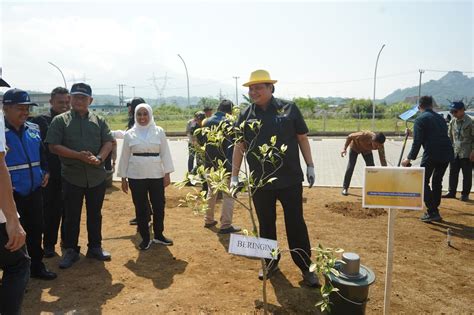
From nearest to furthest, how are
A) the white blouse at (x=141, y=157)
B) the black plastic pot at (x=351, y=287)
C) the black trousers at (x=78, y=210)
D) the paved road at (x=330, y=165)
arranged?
the black plastic pot at (x=351, y=287) < the black trousers at (x=78, y=210) < the white blouse at (x=141, y=157) < the paved road at (x=330, y=165)

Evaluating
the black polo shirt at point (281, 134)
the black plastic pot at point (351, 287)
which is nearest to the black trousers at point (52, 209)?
the black polo shirt at point (281, 134)

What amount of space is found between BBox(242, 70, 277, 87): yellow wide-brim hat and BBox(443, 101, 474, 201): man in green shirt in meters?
4.75

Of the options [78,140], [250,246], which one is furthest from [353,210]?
[78,140]

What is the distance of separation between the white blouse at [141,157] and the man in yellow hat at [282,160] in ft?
4.08

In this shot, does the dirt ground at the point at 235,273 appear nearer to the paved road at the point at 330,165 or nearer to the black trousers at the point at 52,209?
the black trousers at the point at 52,209

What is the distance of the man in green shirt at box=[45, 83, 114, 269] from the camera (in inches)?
152

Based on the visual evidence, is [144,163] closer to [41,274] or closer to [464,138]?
[41,274]

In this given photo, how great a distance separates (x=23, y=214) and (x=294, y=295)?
8.73 feet

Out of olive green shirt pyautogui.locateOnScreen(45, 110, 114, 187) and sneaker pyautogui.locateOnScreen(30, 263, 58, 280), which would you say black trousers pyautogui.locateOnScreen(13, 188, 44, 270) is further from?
olive green shirt pyautogui.locateOnScreen(45, 110, 114, 187)

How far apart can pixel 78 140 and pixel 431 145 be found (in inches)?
189

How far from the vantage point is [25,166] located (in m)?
3.35

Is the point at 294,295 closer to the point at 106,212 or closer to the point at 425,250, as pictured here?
the point at 425,250

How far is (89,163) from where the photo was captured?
154 inches

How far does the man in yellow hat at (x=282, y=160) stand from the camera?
3.36 metres
